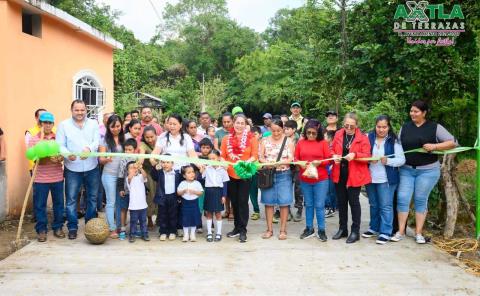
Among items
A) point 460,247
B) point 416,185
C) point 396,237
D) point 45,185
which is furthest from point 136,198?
point 460,247

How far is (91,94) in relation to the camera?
1185cm

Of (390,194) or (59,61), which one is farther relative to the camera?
(59,61)

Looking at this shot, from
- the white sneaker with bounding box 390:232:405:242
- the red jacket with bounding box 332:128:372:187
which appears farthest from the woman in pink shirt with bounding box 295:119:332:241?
the white sneaker with bounding box 390:232:405:242

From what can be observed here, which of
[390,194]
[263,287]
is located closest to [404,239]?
[390,194]

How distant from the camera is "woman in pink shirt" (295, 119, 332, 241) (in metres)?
6.81

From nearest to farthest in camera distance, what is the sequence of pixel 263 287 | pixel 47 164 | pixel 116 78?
pixel 263 287, pixel 47 164, pixel 116 78

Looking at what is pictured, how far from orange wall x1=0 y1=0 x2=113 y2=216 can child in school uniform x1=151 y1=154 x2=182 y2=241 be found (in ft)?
9.33

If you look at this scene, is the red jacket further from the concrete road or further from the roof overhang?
the roof overhang

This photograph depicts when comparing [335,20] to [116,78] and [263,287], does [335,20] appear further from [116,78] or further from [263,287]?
[116,78]

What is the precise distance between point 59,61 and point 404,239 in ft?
24.4

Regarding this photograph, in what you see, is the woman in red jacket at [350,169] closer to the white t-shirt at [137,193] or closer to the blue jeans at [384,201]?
the blue jeans at [384,201]

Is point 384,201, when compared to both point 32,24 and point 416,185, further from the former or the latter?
point 32,24

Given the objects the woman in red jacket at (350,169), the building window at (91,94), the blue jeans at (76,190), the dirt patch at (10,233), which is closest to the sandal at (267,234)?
the woman in red jacket at (350,169)

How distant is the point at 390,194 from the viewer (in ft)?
22.4
